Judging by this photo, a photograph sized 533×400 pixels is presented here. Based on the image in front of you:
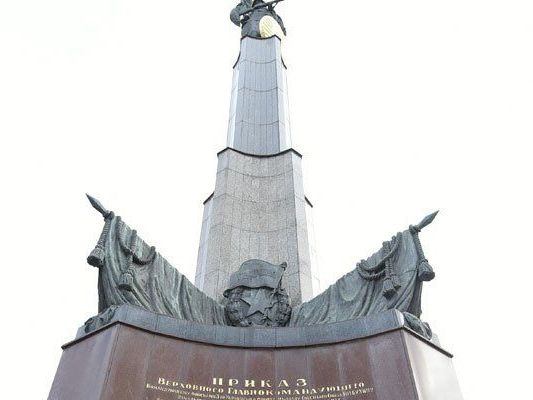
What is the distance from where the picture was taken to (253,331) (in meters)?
8.99

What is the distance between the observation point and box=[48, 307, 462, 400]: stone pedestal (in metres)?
7.55

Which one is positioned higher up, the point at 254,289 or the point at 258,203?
the point at 258,203

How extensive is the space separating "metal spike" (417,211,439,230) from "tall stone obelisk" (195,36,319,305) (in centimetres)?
341

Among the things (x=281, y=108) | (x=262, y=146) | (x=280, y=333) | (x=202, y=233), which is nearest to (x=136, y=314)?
(x=280, y=333)

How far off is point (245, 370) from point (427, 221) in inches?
183

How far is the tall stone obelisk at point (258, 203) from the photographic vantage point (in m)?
13.1

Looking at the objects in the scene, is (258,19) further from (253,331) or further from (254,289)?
(253,331)

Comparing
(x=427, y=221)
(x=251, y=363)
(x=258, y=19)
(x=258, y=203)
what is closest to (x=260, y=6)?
(x=258, y=19)

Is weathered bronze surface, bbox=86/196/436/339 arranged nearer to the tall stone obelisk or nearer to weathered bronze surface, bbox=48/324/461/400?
weathered bronze surface, bbox=48/324/461/400

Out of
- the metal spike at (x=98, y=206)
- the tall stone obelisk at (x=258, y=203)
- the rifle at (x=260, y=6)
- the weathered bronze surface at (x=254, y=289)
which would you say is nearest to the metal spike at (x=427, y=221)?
the weathered bronze surface at (x=254, y=289)

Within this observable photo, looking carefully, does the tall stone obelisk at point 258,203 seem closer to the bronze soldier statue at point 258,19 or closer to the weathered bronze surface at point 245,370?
the weathered bronze surface at point 245,370

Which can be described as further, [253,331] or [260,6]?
[260,6]

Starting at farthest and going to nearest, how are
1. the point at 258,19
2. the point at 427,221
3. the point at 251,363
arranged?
the point at 258,19
the point at 427,221
the point at 251,363

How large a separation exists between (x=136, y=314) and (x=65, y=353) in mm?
1408
